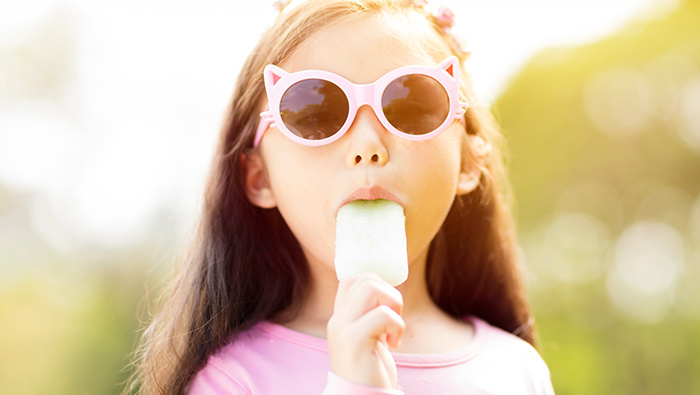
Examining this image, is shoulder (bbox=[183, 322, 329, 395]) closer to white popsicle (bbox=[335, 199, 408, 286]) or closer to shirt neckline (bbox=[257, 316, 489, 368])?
shirt neckline (bbox=[257, 316, 489, 368])

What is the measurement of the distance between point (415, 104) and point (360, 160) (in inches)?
10.3

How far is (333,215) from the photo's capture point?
1.89 metres

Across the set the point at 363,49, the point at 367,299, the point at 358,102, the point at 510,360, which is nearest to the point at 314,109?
the point at 358,102

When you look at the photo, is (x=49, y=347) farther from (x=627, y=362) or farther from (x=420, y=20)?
(x=627, y=362)

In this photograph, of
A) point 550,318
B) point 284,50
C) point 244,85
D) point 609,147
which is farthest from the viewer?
point 609,147

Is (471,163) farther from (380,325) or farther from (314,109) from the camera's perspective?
(380,325)

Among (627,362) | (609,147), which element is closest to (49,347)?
(627,362)

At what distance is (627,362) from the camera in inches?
268

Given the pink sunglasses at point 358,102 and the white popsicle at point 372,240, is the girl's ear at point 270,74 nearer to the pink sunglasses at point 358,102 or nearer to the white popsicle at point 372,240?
the pink sunglasses at point 358,102

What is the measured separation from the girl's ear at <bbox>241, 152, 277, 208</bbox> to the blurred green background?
3571mm

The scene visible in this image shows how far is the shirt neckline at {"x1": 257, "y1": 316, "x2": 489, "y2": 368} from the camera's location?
6.66ft

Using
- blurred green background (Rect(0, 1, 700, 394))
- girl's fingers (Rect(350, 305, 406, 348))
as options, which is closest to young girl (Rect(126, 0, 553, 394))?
girl's fingers (Rect(350, 305, 406, 348))

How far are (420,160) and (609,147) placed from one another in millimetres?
6914

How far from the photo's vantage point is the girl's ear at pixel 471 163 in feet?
7.68
